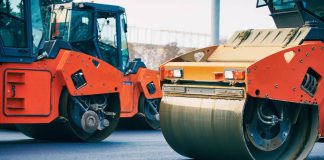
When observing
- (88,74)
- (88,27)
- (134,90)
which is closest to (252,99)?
(88,74)

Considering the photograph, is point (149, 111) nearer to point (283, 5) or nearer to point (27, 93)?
point (27, 93)

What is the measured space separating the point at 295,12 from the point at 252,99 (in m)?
2.07

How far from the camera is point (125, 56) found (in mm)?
15484

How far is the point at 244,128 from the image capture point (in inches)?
282

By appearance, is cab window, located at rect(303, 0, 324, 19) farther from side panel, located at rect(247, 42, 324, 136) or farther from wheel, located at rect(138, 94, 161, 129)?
wheel, located at rect(138, 94, 161, 129)

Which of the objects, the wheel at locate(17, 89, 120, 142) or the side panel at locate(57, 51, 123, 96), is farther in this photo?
the wheel at locate(17, 89, 120, 142)

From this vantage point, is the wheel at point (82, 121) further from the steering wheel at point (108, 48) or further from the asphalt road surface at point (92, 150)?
the steering wheel at point (108, 48)

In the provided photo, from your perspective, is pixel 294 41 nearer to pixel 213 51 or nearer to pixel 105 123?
pixel 213 51

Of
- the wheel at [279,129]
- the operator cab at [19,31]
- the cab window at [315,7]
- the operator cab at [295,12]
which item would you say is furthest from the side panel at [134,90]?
the wheel at [279,129]

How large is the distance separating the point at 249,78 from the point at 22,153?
166 inches

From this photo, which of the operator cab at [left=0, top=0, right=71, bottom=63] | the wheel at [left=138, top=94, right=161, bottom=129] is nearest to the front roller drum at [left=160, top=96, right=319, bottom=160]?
the operator cab at [left=0, top=0, right=71, bottom=63]

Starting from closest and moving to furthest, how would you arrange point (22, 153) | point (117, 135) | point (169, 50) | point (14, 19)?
point (22, 153) < point (14, 19) < point (117, 135) < point (169, 50)

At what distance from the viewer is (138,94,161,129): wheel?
1573cm

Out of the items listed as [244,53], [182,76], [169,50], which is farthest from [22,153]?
[169,50]
